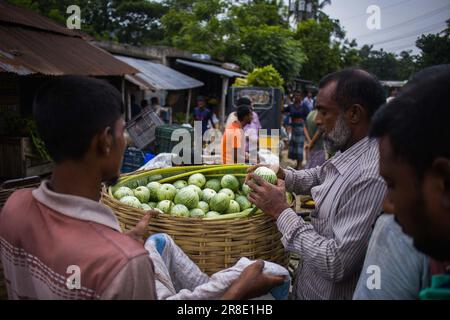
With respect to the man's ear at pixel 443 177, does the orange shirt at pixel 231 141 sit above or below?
below

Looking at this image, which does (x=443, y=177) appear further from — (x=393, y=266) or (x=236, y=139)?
(x=236, y=139)

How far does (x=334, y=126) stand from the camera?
6.39ft

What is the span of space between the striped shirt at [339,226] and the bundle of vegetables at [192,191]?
1.13 ft

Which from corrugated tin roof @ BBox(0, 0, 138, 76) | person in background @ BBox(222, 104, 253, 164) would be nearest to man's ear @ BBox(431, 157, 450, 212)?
person in background @ BBox(222, 104, 253, 164)

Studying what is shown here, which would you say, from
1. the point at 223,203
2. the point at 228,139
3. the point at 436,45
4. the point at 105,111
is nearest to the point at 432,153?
the point at 105,111

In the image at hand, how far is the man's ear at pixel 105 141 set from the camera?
3.85 feet

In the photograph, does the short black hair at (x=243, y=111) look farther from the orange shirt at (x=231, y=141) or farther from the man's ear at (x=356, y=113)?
the man's ear at (x=356, y=113)

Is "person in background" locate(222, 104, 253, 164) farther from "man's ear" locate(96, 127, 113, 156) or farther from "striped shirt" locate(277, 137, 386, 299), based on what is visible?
"man's ear" locate(96, 127, 113, 156)

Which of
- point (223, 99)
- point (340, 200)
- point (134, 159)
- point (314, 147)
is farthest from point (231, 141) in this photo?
point (223, 99)

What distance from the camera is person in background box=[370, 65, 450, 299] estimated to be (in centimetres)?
91

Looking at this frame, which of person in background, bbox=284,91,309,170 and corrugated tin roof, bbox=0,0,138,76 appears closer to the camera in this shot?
corrugated tin roof, bbox=0,0,138,76

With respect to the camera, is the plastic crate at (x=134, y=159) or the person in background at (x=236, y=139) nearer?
the person in background at (x=236, y=139)

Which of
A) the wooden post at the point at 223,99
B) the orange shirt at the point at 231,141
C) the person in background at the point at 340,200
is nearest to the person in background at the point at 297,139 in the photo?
the orange shirt at the point at 231,141

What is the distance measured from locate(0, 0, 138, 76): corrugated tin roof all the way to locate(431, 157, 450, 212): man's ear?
16.9 feet
